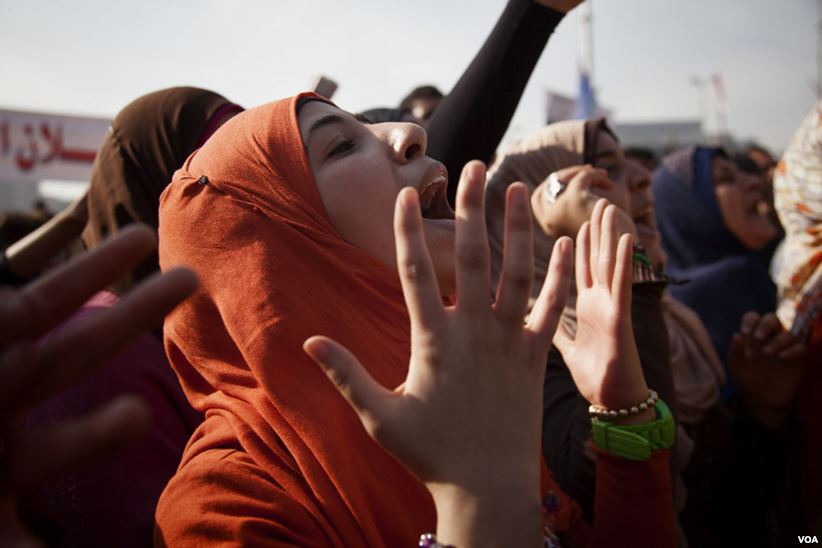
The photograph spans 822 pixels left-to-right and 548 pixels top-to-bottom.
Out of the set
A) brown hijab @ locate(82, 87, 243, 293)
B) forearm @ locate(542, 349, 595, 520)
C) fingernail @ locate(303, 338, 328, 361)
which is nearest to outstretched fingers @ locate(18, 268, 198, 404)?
fingernail @ locate(303, 338, 328, 361)

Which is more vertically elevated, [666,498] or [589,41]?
[589,41]

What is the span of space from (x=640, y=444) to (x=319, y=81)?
1418 mm

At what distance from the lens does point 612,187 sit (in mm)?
2008

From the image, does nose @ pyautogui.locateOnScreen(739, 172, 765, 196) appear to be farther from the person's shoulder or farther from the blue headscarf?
the person's shoulder

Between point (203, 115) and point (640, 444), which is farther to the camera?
point (203, 115)

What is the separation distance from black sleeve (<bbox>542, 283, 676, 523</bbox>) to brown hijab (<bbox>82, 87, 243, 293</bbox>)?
126 centimetres

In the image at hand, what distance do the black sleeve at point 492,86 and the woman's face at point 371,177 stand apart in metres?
0.62

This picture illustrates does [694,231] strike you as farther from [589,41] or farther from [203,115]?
[589,41]

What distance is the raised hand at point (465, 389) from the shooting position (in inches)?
31.9

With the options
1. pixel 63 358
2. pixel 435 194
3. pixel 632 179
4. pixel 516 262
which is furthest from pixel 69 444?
pixel 632 179

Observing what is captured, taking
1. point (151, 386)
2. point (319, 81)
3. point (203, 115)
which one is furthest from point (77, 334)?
point (319, 81)

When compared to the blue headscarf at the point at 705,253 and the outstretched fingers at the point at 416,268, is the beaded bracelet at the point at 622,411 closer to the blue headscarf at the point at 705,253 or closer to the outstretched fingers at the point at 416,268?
the outstretched fingers at the point at 416,268

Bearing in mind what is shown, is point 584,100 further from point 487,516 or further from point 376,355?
point 487,516

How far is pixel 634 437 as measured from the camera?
125cm
